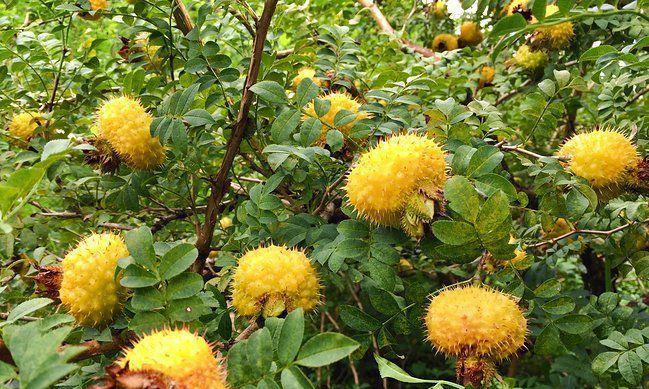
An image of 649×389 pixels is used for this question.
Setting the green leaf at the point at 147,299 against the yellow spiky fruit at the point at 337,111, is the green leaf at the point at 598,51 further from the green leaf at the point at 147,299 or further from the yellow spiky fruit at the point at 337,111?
the green leaf at the point at 147,299

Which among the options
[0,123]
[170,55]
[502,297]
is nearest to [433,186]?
[502,297]

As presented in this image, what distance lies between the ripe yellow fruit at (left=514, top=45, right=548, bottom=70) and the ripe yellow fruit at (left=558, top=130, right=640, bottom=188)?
1017mm

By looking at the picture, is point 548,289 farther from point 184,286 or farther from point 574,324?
point 184,286

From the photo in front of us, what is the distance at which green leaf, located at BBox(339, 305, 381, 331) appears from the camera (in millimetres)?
1348

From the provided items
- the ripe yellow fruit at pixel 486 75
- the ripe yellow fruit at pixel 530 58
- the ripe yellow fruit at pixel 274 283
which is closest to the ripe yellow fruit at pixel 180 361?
the ripe yellow fruit at pixel 274 283

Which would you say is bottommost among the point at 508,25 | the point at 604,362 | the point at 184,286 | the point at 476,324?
the point at 604,362

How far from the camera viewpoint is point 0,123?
2174 mm

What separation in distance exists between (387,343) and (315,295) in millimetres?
217

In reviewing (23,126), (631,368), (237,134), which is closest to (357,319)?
(237,134)

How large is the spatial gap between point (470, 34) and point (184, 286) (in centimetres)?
258

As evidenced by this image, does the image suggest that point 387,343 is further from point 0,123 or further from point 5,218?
point 0,123

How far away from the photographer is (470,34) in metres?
3.18

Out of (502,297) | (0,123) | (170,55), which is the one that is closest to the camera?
(502,297)

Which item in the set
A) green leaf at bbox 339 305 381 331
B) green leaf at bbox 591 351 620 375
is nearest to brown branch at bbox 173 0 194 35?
green leaf at bbox 339 305 381 331
